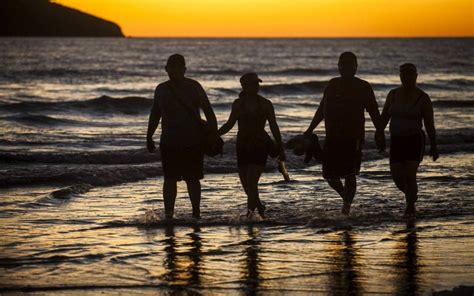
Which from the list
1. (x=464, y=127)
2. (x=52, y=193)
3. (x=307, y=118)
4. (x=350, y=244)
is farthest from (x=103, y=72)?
(x=350, y=244)

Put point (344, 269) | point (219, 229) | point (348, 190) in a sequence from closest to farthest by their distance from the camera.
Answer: point (344, 269), point (219, 229), point (348, 190)

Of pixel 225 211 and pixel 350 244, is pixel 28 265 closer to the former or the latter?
pixel 350 244

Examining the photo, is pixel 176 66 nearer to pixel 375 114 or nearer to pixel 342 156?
pixel 342 156

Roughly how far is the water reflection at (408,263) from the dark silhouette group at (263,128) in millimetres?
981

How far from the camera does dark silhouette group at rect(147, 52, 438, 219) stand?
368 inches

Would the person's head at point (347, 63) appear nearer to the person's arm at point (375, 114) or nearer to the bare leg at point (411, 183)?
the person's arm at point (375, 114)

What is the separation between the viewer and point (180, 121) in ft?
30.7

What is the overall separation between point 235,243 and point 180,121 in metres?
1.64

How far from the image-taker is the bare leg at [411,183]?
32.1 ft

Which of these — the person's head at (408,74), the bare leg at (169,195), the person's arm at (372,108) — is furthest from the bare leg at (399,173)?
the bare leg at (169,195)

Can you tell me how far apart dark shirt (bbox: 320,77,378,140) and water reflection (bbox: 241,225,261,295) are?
5.13 ft

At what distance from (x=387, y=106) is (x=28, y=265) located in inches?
176

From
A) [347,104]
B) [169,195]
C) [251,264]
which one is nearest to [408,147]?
[347,104]

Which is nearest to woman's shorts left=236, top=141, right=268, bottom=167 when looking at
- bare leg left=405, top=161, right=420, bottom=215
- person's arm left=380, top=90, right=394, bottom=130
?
person's arm left=380, top=90, right=394, bottom=130
